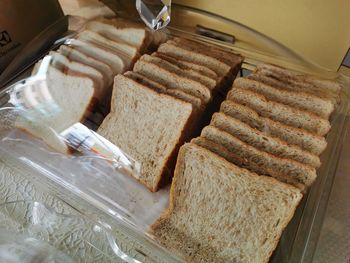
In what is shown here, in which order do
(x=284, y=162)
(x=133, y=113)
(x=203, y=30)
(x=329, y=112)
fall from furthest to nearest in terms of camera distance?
(x=203, y=30), (x=133, y=113), (x=329, y=112), (x=284, y=162)

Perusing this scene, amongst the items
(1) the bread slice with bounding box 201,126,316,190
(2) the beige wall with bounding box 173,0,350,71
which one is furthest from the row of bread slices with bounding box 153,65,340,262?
(2) the beige wall with bounding box 173,0,350,71

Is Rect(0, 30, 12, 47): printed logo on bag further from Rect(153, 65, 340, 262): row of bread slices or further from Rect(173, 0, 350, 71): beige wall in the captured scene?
Rect(153, 65, 340, 262): row of bread slices

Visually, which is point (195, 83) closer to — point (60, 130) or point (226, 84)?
point (226, 84)

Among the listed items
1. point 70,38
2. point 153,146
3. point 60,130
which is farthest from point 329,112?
point 70,38

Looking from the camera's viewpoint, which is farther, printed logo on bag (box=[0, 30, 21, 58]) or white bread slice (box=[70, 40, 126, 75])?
printed logo on bag (box=[0, 30, 21, 58])

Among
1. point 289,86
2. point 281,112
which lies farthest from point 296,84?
point 281,112
